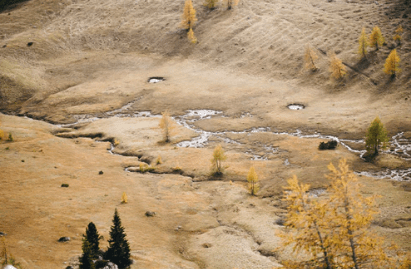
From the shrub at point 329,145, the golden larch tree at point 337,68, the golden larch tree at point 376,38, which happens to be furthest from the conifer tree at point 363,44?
the shrub at point 329,145

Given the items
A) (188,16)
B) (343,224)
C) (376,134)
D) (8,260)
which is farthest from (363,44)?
(8,260)

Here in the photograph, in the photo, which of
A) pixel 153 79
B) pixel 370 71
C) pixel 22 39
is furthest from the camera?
pixel 22 39

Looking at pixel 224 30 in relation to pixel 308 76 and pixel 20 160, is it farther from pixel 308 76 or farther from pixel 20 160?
pixel 20 160

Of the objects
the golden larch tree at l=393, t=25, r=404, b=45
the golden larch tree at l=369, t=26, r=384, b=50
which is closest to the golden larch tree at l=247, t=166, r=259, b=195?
the golden larch tree at l=369, t=26, r=384, b=50

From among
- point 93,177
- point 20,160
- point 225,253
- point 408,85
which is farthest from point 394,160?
point 20,160

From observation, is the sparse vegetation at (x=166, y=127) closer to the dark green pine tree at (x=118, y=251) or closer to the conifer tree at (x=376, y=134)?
the conifer tree at (x=376, y=134)
